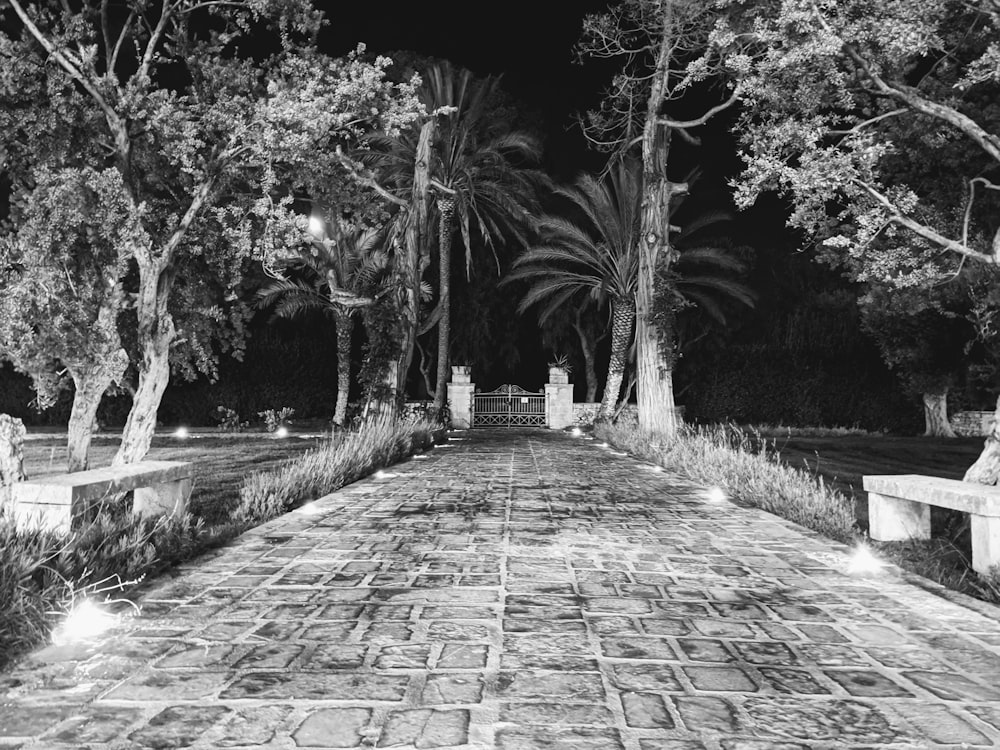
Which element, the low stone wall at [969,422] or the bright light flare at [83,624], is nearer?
the bright light flare at [83,624]

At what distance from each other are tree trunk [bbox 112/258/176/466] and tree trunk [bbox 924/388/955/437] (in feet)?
77.5

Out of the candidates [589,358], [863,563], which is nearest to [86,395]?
[863,563]

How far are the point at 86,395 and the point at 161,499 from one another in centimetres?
358

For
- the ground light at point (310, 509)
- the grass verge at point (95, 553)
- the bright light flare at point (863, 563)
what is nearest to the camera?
the grass verge at point (95, 553)

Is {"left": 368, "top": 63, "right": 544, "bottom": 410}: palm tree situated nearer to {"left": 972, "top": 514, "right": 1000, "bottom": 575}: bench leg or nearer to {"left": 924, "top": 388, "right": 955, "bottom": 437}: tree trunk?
{"left": 924, "top": 388, "right": 955, "bottom": 437}: tree trunk

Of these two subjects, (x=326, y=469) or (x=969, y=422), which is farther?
(x=969, y=422)

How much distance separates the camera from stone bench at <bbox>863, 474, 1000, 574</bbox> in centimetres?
500

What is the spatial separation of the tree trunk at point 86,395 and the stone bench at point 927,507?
8467 mm

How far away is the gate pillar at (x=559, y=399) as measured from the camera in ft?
90.6

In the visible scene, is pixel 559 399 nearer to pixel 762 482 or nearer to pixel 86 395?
pixel 762 482

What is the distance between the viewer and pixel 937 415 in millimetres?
24312

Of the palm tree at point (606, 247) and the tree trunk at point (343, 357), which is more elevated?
the palm tree at point (606, 247)

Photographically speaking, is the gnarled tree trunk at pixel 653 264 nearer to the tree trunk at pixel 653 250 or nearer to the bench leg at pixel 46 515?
the tree trunk at pixel 653 250

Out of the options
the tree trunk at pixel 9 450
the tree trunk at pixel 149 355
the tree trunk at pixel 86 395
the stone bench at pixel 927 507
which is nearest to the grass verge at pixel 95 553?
the tree trunk at pixel 9 450
